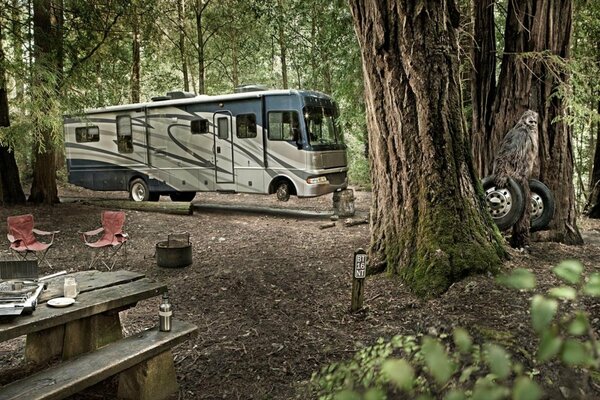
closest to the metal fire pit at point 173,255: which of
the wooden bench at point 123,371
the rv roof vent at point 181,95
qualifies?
the wooden bench at point 123,371

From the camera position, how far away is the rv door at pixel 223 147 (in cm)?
1144

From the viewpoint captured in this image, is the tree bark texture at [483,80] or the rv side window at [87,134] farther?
the rv side window at [87,134]

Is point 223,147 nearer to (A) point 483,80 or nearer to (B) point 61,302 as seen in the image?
(A) point 483,80

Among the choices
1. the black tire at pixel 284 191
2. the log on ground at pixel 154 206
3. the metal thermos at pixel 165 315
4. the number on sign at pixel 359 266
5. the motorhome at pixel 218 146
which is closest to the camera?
the metal thermos at pixel 165 315

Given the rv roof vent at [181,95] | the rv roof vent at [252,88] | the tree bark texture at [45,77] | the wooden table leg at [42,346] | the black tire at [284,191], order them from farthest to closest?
the rv roof vent at [181,95]
the rv roof vent at [252,88]
the black tire at [284,191]
the tree bark texture at [45,77]
the wooden table leg at [42,346]

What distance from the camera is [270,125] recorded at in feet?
35.7

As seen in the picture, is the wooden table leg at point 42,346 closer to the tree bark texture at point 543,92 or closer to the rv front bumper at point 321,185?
the tree bark texture at point 543,92

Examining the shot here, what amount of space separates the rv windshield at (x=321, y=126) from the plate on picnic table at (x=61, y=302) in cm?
805

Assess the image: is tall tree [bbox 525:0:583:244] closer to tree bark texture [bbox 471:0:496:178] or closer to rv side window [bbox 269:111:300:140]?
tree bark texture [bbox 471:0:496:178]

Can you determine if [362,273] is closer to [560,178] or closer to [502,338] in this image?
[502,338]

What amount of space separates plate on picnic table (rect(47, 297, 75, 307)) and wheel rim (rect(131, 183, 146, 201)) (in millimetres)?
10593

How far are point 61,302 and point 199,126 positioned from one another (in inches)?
371

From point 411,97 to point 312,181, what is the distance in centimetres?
622

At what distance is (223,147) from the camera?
11570 millimetres
